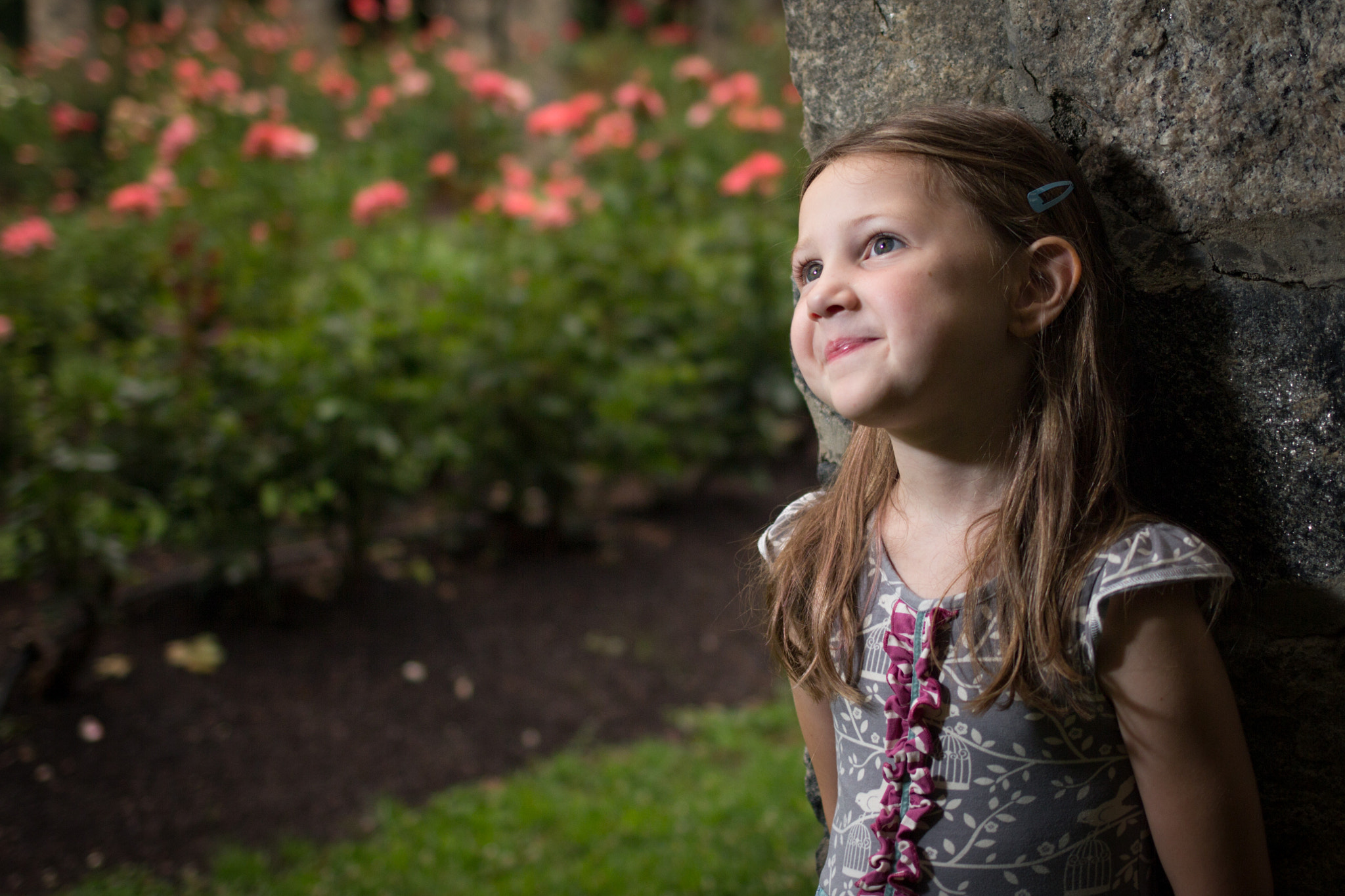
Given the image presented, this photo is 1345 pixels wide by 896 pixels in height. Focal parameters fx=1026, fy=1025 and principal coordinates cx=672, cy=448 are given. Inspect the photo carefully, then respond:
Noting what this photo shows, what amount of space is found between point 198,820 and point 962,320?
230 cm

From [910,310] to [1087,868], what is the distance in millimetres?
608

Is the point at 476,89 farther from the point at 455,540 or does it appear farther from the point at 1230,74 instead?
the point at 1230,74

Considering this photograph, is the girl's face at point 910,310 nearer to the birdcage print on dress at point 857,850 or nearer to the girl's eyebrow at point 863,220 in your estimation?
the girl's eyebrow at point 863,220

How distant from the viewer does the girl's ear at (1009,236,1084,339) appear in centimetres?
106

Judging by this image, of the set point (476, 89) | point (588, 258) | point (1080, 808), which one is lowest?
point (1080, 808)

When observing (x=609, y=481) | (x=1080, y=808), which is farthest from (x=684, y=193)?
(x=1080, y=808)

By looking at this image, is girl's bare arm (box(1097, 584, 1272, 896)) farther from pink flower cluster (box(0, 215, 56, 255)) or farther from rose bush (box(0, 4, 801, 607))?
pink flower cluster (box(0, 215, 56, 255))

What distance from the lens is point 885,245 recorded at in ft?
3.47

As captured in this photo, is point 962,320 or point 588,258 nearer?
point 962,320

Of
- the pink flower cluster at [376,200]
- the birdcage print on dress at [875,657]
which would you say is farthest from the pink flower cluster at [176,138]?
the birdcage print on dress at [875,657]

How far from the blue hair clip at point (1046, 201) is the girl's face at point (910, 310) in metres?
0.06

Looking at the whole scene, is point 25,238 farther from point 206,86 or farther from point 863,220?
point 863,220

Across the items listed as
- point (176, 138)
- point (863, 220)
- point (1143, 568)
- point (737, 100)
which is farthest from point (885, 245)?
point (737, 100)

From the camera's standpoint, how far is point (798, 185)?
123 centimetres
